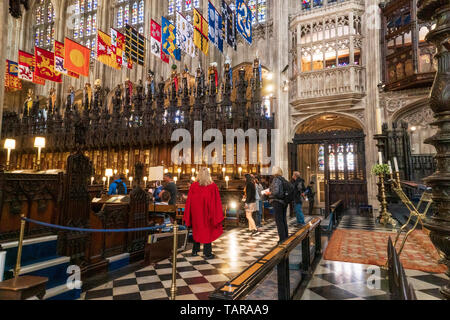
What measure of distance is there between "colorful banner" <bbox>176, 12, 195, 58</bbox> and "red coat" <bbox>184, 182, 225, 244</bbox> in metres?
8.12

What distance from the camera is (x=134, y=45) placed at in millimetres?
11469

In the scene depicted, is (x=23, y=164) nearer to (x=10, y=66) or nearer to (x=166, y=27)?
(x=10, y=66)

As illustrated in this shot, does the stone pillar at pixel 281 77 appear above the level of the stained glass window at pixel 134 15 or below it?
below

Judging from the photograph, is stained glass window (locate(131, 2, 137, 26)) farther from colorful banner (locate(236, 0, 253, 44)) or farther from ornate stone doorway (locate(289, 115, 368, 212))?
ornate stone doorway (locate(289, 115, 368, 212))

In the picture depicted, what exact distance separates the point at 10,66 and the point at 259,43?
13.7 metres

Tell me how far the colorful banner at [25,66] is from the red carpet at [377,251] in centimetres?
1595

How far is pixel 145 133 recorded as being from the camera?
13.6 m

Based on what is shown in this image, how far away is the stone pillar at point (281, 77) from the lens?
40.4ft

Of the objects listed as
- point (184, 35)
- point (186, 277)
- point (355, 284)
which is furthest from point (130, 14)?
point (355, 284)

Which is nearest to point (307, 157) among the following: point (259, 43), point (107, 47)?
point (259, 43)

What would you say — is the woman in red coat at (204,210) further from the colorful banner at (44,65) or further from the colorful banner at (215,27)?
the colorful banner at (44,65)

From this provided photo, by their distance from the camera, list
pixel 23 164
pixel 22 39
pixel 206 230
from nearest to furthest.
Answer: pixel 206 230, pixel 23 164, pixel 22 39

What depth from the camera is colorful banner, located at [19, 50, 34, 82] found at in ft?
42.6

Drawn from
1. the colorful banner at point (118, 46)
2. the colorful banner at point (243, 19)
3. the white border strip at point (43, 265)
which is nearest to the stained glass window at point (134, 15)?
the colorful banner at point (118, 46)
